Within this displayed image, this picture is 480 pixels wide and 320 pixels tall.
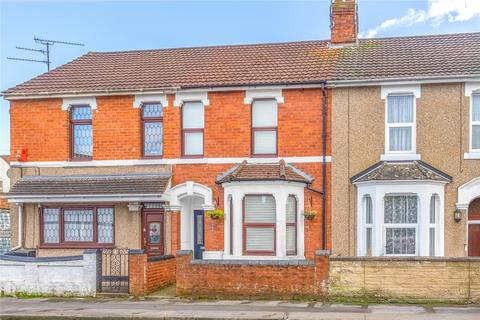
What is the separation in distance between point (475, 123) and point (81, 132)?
12194mm

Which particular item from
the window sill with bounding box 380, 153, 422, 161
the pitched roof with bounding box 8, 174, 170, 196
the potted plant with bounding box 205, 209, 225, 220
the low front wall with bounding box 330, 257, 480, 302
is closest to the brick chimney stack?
the window sill with bounding box 380, 153, 422, 161

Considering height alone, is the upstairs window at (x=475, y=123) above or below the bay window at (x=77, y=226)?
above

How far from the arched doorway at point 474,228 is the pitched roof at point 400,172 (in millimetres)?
1258

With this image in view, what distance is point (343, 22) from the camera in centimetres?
2038

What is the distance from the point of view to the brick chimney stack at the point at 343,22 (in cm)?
2031

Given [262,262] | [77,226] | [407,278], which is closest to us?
[407,278]

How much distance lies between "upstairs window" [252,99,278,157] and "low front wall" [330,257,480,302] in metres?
5.28

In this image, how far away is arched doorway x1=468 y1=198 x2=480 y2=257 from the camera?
1738 cm

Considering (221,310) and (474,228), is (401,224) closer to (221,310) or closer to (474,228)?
(474,228)

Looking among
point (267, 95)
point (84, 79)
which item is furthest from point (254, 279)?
point (84, 79)

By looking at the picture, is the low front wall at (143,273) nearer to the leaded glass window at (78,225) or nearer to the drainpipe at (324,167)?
the leaded glass window at (78,225)

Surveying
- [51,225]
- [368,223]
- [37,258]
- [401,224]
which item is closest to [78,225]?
[51,225]

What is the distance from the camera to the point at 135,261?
50.4 ft

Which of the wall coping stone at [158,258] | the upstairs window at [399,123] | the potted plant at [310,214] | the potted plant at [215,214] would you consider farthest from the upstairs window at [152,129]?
the upstairs window at [399,123]
